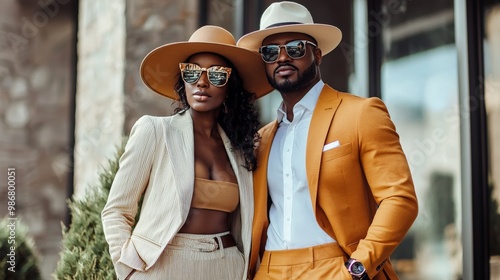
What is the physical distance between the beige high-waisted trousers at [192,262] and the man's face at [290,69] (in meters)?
0.78

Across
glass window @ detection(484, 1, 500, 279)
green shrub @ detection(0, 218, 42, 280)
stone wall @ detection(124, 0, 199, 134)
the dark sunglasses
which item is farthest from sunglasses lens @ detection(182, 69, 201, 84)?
stone wall @ detection(124, 0, 199, 134)

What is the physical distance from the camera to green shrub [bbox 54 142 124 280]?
3.96 metres

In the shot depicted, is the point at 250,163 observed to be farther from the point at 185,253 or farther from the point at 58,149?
the point at 58,149

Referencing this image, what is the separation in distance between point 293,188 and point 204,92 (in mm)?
594

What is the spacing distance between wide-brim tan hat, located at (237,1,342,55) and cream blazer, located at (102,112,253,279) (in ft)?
2.00

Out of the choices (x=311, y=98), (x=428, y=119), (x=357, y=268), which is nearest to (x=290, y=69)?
(x=311, y=98)

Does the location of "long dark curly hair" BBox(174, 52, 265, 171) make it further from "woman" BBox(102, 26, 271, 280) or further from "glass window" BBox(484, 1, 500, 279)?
"glass window" BBox(484, 1, 500, 279)

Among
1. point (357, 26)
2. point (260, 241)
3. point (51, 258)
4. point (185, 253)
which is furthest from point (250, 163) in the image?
point (51, 258)

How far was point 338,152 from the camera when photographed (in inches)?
123

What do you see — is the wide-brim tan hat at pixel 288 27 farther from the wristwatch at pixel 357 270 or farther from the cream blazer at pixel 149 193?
the wristwatch at pixel 357 270

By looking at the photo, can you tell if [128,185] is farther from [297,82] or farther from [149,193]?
[297,82]

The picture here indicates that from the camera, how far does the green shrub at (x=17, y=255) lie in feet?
16.4

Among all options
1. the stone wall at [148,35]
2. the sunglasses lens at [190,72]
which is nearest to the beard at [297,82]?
the sunglasses lens at [190,72]

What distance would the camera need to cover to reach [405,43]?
232 inches
